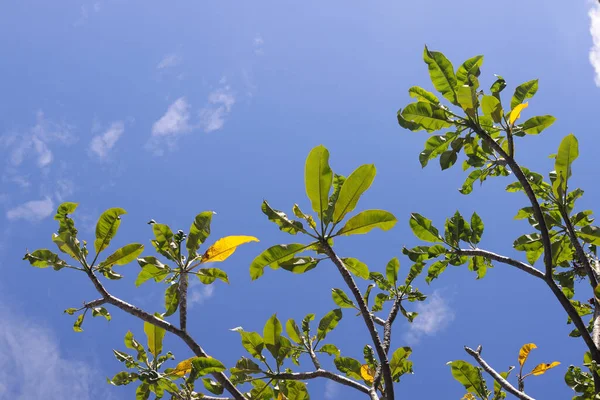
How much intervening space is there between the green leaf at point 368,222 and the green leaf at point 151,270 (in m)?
1.55

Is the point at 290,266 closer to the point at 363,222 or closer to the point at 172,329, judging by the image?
the point at 363,222

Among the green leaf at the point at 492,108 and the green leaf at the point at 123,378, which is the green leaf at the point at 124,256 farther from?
the green leaf at the point at 492,108

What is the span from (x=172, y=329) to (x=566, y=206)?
378 cm

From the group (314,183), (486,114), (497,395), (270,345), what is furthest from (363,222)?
(497,395)

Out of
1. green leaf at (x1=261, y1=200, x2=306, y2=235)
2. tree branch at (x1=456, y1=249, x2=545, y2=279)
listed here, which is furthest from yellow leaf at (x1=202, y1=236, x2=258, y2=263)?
tree branch at (x1=456, y1=249, x2=545, y2=279)

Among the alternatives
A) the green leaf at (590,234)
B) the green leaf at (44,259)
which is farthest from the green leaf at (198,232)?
the green leaf at (590,234)

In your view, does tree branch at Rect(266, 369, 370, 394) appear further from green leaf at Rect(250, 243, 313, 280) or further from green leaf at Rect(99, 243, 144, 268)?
green leaf at Rect(99, 243, 144, 268)

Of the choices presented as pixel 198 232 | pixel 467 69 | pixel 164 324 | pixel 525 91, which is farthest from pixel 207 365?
pixel 525 91

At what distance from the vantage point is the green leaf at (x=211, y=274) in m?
3.94

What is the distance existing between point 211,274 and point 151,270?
51 cm

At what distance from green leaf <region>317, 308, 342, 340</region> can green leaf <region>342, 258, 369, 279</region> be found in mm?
754

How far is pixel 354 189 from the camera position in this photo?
348cm

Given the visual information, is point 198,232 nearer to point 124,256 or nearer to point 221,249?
point 221,249

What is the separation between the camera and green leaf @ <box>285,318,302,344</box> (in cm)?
434
